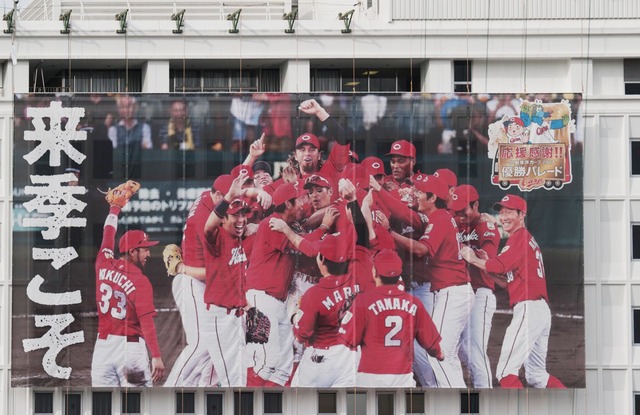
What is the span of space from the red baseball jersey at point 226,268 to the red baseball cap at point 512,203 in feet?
29.6

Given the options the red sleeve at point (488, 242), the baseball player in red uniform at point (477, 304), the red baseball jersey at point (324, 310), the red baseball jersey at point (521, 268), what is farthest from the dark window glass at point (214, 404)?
the red sleeve at point (488, 242)

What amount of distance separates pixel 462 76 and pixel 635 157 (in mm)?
7098

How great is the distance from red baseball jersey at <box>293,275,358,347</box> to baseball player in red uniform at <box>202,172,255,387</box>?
2207 mm

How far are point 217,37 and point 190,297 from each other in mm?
9633

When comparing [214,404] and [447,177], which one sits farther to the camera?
[214,404]

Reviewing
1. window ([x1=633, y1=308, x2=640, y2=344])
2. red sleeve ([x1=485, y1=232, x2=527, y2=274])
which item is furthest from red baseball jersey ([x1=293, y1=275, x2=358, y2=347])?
Answer: window ([x1=633, y1=308, x2=640, y2=344])

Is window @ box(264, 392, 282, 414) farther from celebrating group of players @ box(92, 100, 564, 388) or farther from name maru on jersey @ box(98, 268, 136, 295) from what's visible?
name maru on jersey @ box(98, 268, 136, 295)

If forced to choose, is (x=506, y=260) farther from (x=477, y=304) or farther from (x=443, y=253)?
(x=443, y=253)

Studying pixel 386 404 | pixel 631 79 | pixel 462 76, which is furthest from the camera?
pixel 631 79

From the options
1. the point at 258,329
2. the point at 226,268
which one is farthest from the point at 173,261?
the point at 258,329

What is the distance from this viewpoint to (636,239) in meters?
82.2

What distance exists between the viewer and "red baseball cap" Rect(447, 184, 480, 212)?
80.6 m

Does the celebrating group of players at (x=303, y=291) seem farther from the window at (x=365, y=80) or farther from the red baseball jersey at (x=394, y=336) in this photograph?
the window at (x=365, y=80)

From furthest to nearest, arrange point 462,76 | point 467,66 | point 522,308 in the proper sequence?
1. point 462,76
2. point 467,66
3. point 522,308
